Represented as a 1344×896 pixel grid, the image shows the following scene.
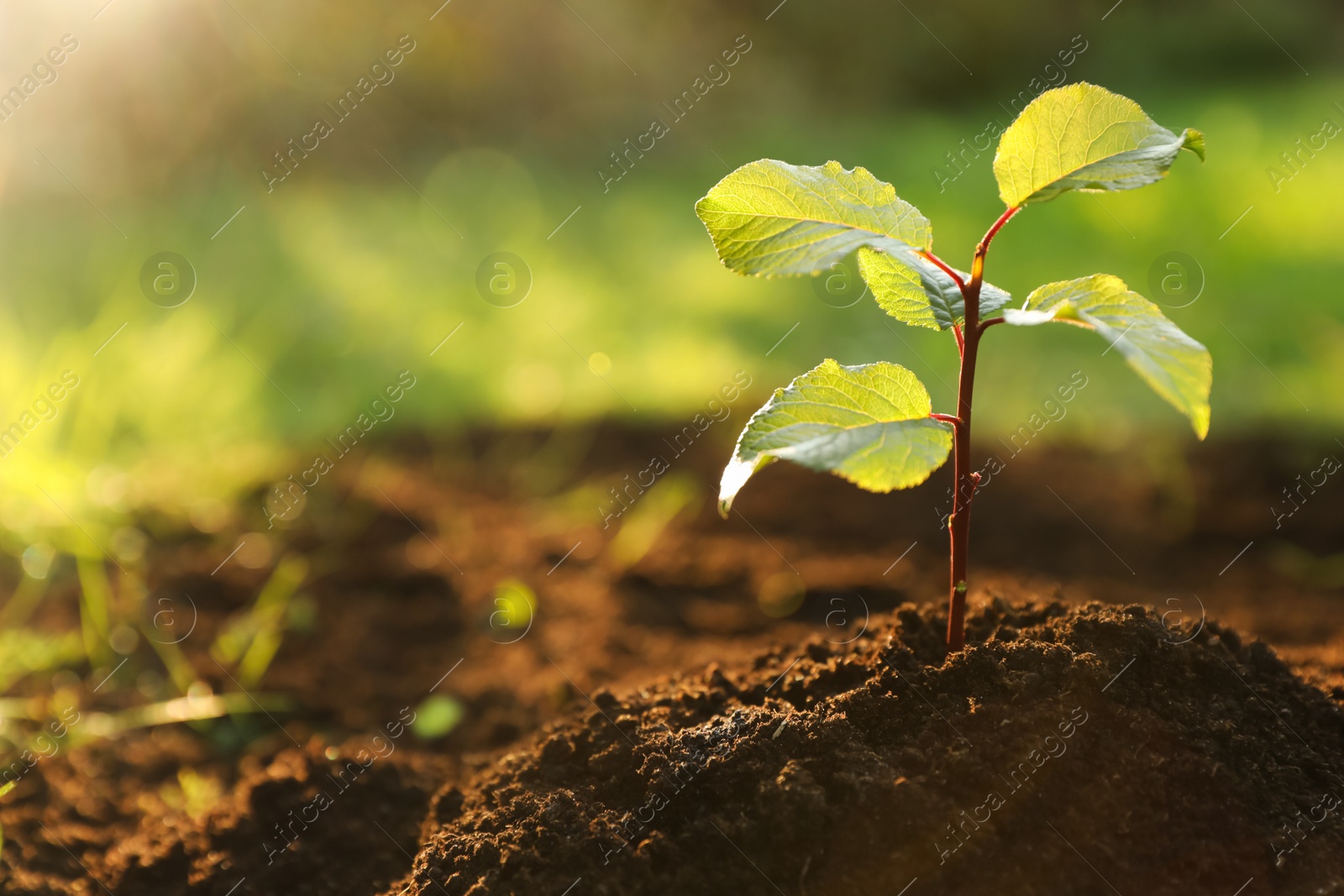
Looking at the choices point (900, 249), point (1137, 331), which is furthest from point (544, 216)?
point (1137, 331)

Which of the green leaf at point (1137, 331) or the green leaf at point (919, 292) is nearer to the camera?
the green leaf at point (1137, 331)

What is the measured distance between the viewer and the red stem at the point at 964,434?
102 cm

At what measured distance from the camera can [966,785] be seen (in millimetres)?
Answer: 1017

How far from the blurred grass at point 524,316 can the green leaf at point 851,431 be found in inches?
73.1

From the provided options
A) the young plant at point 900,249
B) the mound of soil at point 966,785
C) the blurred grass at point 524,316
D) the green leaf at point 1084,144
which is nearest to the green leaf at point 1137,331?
the young plant at point 900,249

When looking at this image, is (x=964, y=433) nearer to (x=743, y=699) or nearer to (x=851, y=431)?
(x=851, y=431)

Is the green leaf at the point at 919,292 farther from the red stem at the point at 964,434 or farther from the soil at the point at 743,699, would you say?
the soil at the point at 743,699

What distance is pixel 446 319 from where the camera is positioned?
4191 millimetres

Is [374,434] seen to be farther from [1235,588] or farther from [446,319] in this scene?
[1235,588]

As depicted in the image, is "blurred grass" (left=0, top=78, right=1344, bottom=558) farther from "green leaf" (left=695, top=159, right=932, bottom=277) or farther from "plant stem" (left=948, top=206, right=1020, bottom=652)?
"plant stem" (left=948, top=206, right=1020, bottom=652)

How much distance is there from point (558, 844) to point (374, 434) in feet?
7.55

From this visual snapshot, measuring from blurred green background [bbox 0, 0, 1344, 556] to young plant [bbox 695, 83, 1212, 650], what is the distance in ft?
→ 6.06

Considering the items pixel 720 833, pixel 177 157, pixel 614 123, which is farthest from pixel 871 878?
pixel 614 123

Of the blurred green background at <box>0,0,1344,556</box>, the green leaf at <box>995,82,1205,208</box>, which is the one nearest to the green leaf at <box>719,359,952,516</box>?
the green leaf at <box>995,82,1205,208</box>
